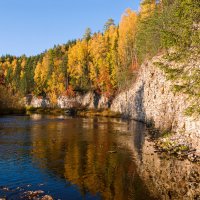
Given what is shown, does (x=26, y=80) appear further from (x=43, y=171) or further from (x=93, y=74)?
(x=43, y=171)

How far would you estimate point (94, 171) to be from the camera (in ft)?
82.8

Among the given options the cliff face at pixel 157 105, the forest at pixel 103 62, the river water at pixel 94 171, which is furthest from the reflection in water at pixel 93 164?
the forest at pixel 103 62

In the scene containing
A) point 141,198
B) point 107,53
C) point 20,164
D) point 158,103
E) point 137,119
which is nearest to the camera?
point 141,198

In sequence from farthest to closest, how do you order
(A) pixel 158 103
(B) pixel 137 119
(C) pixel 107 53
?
(C) pixel 107 53, (B) pixel 137 119, (A) pixel 158 103

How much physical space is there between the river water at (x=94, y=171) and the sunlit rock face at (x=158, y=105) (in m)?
4.13

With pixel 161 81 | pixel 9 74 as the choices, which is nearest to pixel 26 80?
pixel 9 74

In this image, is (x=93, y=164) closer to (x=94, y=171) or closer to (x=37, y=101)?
(x=94, y=171)

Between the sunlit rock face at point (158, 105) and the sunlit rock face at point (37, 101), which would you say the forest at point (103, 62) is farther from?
the sunlit rock face at point (158, 105)

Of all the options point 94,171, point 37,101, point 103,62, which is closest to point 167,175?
point 94,171

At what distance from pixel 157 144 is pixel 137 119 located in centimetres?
3472

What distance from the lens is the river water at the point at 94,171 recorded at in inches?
802

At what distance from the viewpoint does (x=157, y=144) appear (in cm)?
3641

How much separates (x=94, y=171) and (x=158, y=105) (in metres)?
28.2

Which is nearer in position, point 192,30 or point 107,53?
point 192,30
